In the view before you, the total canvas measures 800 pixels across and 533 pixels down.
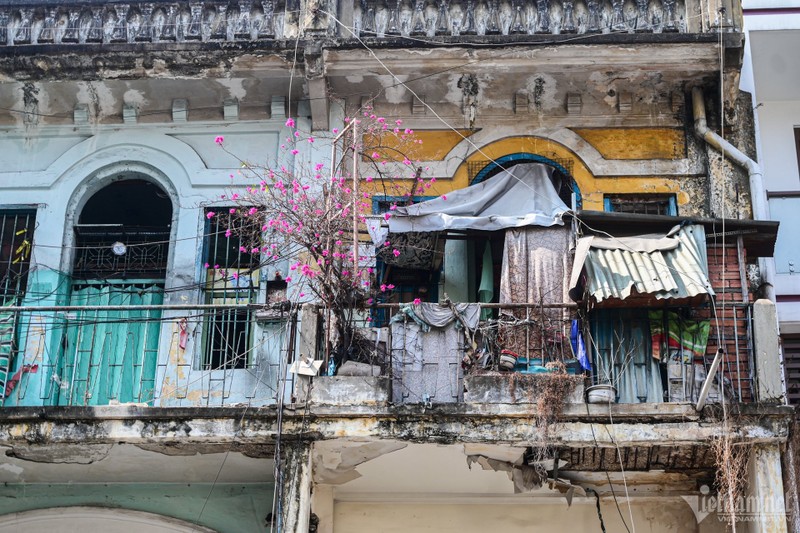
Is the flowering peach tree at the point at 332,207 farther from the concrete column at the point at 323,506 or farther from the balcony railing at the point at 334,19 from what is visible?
the concrete column at the point at 323,506

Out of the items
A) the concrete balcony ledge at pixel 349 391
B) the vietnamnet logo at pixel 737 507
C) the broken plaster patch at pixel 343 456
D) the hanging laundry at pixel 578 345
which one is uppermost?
the hanging laundry at pixel 578 345

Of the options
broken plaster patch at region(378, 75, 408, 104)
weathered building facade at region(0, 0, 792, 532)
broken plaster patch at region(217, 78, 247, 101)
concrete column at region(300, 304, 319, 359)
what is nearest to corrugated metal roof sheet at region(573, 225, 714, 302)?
weathered building facade at region(0, 0, 792, 532)

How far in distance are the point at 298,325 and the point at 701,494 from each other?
395cm

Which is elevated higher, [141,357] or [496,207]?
[496,207]

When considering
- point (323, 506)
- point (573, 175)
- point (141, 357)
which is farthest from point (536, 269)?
point (141, 357)

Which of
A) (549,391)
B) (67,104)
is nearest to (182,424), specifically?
(549,391)

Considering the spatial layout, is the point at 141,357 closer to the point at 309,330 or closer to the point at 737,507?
the point at 309,330

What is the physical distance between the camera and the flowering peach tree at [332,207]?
10.3m

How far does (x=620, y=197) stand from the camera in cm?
1195

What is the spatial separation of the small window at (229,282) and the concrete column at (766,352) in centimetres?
458

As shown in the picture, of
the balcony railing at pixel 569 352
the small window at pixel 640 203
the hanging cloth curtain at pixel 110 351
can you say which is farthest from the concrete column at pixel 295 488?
the small window at pixel 640 203

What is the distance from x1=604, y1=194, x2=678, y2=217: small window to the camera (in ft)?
39.1

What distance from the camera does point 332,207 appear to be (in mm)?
10492

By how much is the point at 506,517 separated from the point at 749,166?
409 cm
